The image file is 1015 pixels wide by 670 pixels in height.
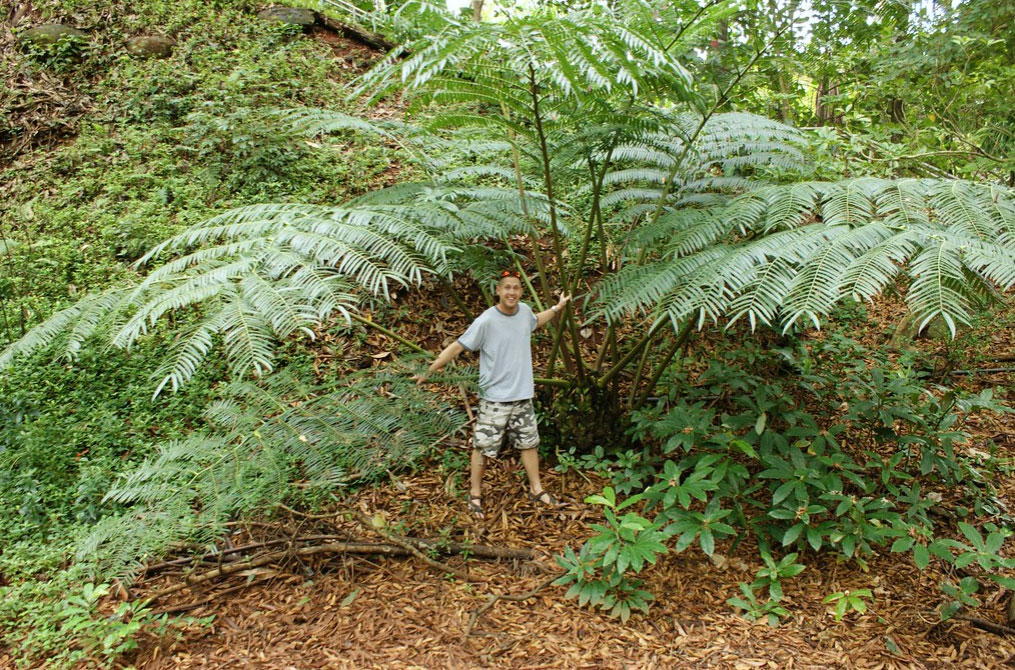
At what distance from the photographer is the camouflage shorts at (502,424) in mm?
3018

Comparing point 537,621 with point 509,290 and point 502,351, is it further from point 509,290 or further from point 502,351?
point 509,290

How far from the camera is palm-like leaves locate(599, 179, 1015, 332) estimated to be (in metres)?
1.88

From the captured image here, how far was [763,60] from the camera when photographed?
3.01 meters

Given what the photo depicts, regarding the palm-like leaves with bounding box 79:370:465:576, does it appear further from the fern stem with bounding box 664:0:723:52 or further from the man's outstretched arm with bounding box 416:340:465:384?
the fern stem with bounding box 664:0:723:52

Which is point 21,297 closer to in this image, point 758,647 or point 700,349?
point 700,349

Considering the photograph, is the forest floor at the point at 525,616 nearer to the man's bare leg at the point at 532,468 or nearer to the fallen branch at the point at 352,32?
the man's bare leg at the point at 532,468

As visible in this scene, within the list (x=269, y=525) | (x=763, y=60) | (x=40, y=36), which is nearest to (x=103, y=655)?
(x=269, y=525)

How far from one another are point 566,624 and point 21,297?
441cm

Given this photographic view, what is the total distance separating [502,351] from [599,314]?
697mm

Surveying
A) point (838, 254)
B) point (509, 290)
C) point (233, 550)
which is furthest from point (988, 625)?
point (233, 550)

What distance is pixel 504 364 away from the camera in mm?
2977

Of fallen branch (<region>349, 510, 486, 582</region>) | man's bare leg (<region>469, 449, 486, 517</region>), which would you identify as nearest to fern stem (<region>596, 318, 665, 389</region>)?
man's bare leg (<region>469, 449, 486, 517</region>)

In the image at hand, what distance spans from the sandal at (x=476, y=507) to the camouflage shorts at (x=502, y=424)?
265 mm

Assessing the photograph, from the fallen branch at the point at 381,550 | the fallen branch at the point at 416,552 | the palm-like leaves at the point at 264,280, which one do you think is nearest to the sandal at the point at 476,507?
the fallen branch at the point at 381,550
